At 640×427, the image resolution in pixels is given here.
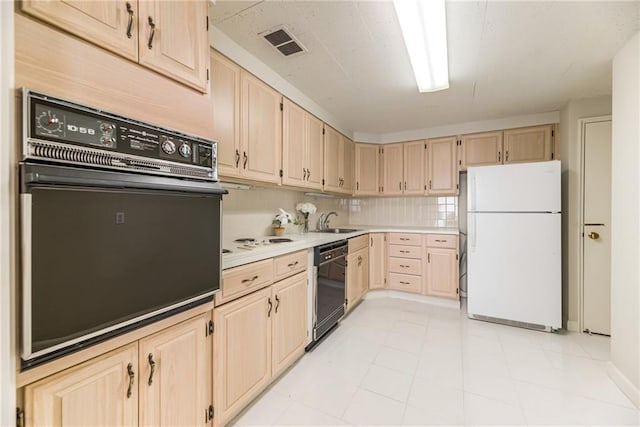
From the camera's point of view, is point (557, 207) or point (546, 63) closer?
point (546, 63)

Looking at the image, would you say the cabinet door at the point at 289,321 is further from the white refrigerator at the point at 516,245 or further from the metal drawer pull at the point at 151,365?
the white refrigerator at the point at 516,245

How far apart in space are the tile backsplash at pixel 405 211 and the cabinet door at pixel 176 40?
11.4ft

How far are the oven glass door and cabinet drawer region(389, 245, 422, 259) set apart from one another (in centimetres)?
294

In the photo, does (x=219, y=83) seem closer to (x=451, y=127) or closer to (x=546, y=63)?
(x=546, y=63)

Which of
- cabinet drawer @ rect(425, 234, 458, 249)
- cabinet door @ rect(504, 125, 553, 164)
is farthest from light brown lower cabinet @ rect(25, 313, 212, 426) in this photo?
cabinet door @ rect(504, 125, 553, 164)

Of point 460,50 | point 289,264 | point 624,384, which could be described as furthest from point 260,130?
point 624,384

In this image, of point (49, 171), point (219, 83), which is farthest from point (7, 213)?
point (219, 83)

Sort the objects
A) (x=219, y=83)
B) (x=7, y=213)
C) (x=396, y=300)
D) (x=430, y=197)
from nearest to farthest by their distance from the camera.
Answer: (x=7, y=213)
(x=219, y=83)
(x=396, y=300)
(x=430, y=197)

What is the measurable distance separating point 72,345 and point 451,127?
13.6 feet

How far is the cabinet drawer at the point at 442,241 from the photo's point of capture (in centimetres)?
333

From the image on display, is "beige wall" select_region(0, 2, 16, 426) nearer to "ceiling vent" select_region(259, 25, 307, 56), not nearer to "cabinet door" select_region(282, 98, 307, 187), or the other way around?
"ceiling vent" select_region(259, 25, 307, 56)

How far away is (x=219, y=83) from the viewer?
5.60ft

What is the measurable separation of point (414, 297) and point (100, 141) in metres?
3.72

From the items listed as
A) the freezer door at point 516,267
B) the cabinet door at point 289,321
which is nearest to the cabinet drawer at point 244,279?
the cabinet door at point 289,321
